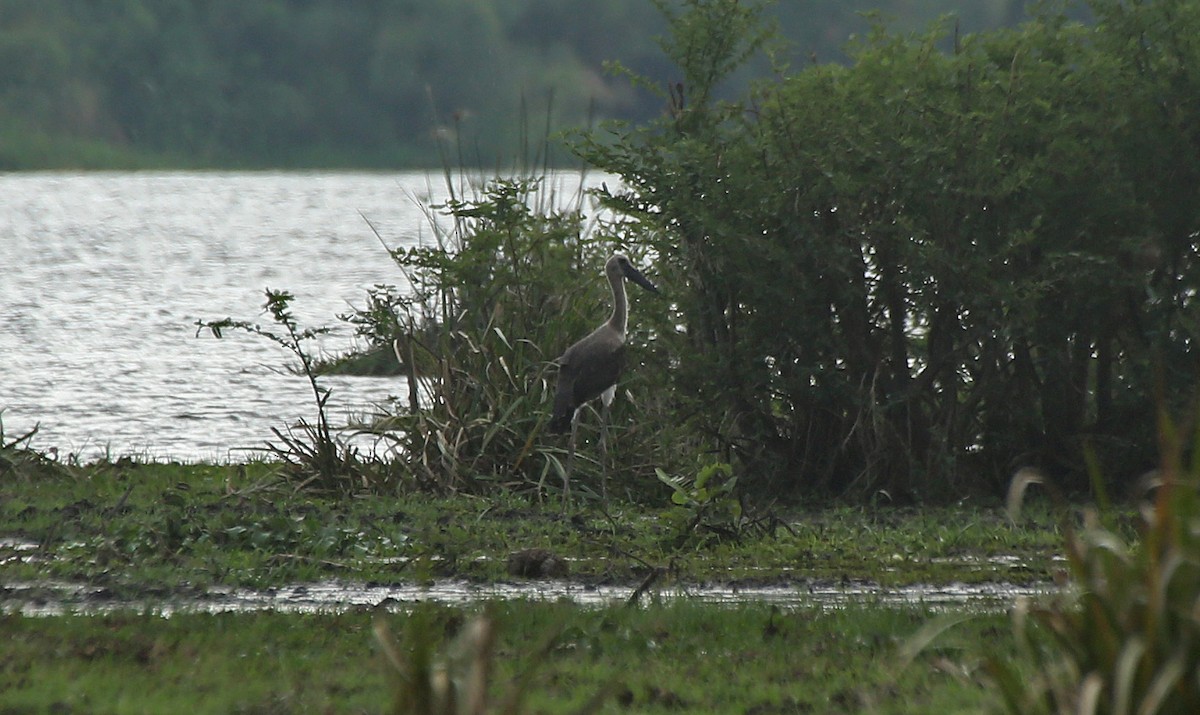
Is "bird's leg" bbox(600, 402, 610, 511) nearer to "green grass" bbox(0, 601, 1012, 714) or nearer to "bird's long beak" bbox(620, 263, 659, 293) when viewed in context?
"bird's long beak" bbox(620, 263, 659, 293)

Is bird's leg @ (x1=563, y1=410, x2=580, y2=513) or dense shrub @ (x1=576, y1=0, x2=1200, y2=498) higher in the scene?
dense shrub @ (x1=576, y1=0, x2=1200, y2=498)

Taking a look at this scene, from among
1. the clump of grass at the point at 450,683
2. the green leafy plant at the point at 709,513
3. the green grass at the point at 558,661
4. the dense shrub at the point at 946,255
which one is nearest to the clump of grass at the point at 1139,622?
the green grass at the point at 558,661

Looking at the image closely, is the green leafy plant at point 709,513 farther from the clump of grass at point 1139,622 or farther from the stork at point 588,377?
the clump of grass at point 1139,622

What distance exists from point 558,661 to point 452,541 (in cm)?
346

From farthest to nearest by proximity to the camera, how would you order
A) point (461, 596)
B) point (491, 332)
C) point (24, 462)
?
point (491, 332) < point (24, 462) < point (461, 596)

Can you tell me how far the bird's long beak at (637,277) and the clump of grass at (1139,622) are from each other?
8.32 meters

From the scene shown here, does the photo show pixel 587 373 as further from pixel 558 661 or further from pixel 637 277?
pixel 558 661

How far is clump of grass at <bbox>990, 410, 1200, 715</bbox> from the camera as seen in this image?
17.1 feet

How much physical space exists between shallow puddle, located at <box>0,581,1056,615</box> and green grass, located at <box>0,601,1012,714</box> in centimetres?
35

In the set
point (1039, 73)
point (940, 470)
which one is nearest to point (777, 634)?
point (940, 470)

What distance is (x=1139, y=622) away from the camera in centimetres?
531

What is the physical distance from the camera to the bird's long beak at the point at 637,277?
13.7 m

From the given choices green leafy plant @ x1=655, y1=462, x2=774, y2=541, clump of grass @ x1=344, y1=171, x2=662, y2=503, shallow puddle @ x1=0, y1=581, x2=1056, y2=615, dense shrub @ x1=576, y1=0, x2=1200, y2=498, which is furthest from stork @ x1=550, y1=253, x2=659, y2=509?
shallow puddle @ x1=0, y1=581, x2=1056, y2=615

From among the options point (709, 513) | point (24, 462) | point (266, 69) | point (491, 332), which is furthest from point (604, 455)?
point (266, 69)
